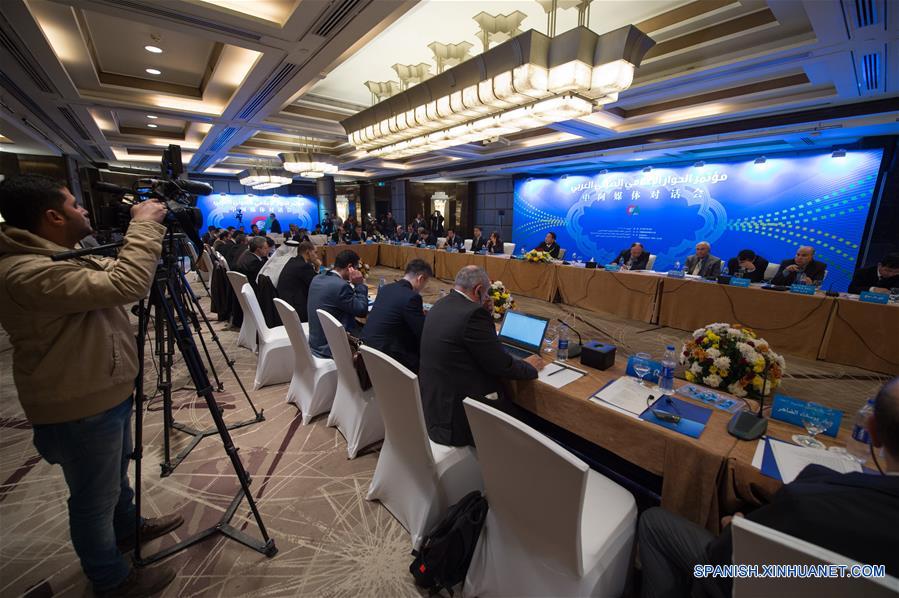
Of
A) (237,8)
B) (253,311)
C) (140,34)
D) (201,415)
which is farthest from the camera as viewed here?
(140,34)

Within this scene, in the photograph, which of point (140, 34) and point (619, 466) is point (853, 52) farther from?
point (140, 34)

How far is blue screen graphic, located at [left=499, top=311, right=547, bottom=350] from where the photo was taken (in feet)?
7.54

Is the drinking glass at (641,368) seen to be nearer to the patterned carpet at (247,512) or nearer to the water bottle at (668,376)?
the water bottle at (668,376)

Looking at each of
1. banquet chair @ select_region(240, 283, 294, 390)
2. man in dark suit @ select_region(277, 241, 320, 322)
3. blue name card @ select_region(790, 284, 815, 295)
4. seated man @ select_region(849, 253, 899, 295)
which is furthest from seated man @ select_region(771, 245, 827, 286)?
banquet chair @ select_region(240, 283, 294, 390)

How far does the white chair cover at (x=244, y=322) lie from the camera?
3.72 m

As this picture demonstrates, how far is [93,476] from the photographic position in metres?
1.32

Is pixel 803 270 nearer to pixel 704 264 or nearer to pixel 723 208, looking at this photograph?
pixel 704 264

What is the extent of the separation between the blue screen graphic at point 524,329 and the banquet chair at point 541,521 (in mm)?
912

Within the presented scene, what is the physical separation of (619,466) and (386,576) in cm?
147

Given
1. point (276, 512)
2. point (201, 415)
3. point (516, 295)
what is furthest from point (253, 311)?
point (516, 295)

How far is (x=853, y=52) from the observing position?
316 centimetres

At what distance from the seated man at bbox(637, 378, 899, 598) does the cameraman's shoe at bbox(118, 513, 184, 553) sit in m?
2.31

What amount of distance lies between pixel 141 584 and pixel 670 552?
217 cm

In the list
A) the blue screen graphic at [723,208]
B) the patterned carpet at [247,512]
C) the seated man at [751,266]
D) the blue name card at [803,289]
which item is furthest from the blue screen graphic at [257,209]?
the blue name card at [803,289]
